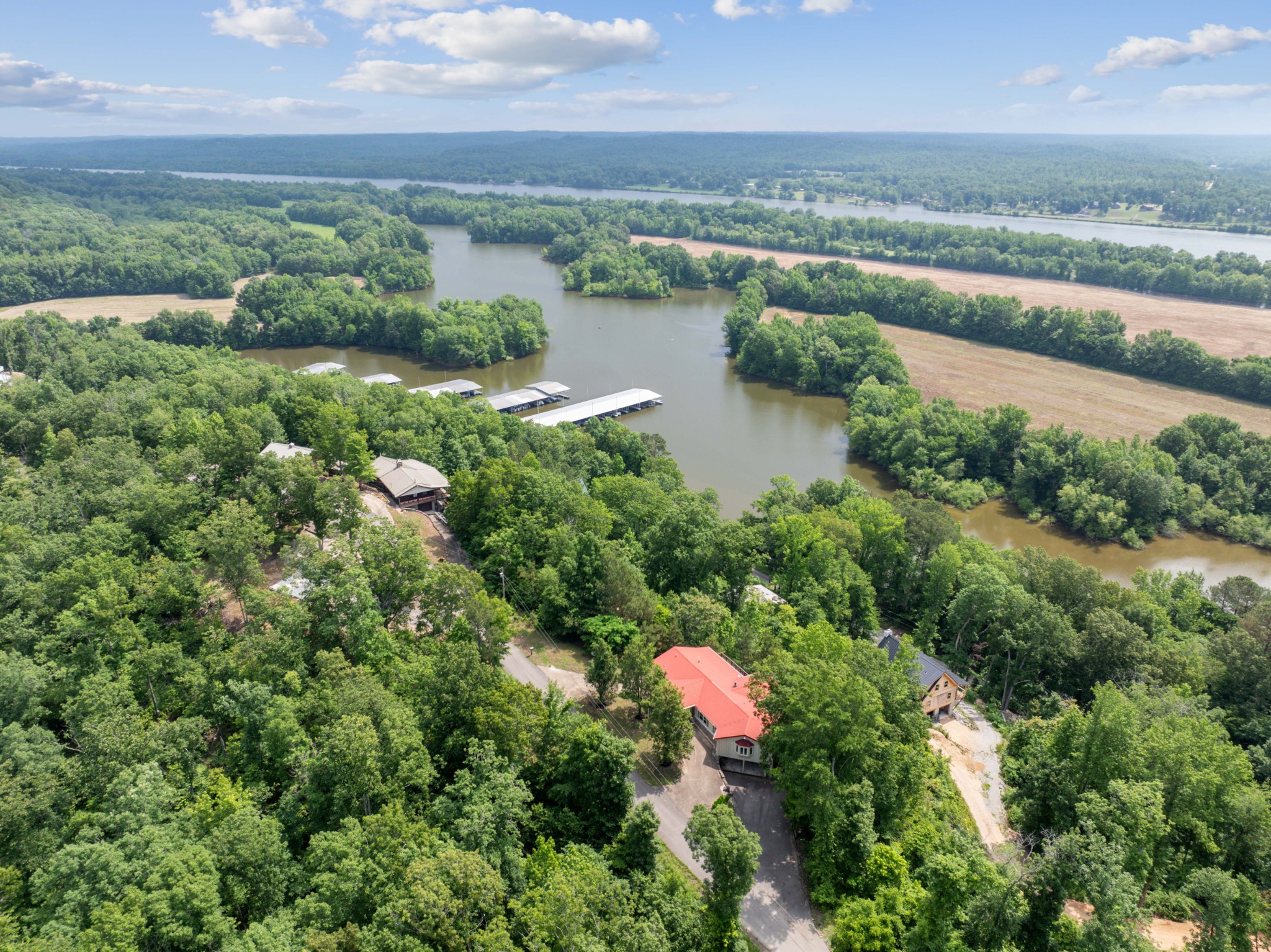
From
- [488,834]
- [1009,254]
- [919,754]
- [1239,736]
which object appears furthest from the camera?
[1009,254]

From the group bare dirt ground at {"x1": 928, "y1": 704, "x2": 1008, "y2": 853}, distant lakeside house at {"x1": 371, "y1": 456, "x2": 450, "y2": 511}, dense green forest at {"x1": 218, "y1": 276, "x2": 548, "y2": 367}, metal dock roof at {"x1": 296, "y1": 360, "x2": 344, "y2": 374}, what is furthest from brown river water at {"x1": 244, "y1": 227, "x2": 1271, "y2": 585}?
bare dirt ground at {"x1": 928, "y1": 704, "x2": 1008, "y2": 853}

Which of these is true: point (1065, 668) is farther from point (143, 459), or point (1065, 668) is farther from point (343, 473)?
point (143, 459)

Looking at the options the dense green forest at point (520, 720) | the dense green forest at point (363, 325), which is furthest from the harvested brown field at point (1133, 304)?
the dense green forest at point (520, 720)

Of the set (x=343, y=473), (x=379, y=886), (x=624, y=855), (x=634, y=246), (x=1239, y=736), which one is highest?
(x=634, y=246)

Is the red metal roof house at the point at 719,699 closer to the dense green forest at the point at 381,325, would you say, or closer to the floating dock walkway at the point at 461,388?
the floating dock walkway at the point at 461,388

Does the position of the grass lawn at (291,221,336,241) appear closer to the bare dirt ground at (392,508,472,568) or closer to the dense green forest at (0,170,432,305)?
the dense green forest at (0,170,432,305)

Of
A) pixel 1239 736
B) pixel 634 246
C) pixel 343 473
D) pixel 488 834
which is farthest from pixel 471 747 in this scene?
pixel 634 246
